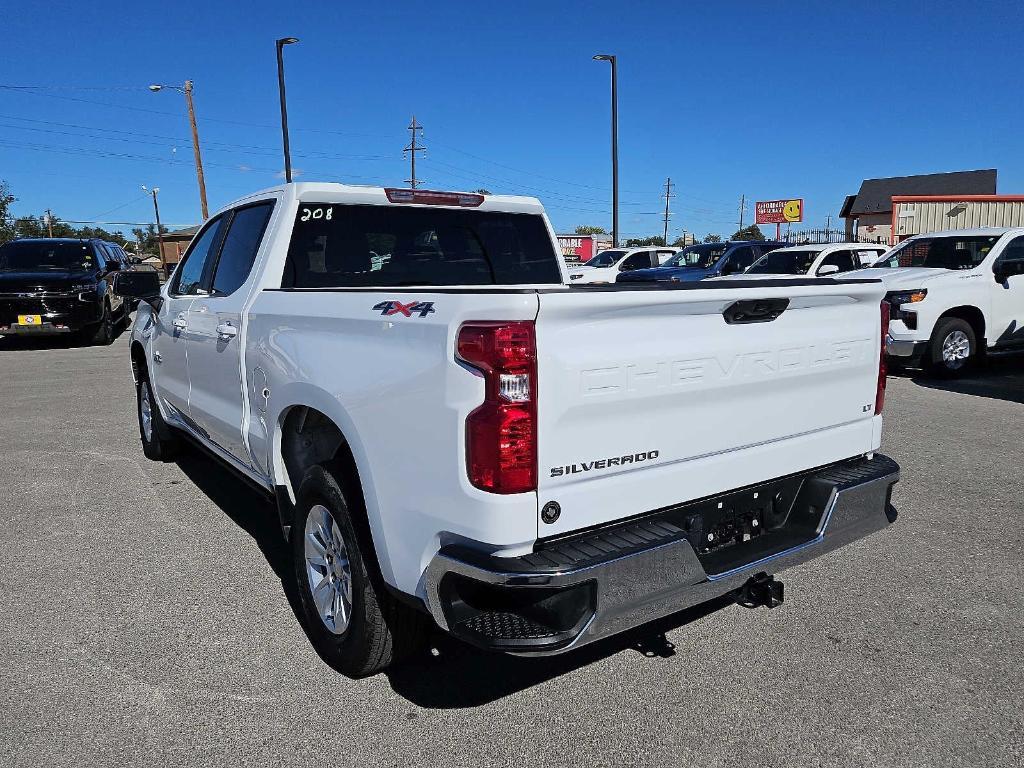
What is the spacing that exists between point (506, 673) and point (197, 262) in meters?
3.35

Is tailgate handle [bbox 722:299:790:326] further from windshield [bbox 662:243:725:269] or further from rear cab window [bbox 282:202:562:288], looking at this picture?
windshield [bbox 662:243:725:269]

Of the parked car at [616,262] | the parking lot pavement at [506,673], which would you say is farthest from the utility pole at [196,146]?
the parking lot pavement at [506,673]

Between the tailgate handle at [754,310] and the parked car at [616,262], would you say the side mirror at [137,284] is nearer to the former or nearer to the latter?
the tailgate handle at [754,310]

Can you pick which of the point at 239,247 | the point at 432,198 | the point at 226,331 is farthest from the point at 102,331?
the point at 432,198

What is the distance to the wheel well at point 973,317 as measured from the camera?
10062mm

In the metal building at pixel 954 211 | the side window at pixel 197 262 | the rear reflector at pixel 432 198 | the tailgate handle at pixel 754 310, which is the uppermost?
the metal building at pixel 954 211

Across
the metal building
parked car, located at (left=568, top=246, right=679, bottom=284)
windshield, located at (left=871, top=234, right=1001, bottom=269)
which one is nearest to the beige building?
the metal building

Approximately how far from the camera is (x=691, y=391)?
8.55ft

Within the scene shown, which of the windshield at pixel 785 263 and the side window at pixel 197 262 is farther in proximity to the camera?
the windshield at pixel 785 263

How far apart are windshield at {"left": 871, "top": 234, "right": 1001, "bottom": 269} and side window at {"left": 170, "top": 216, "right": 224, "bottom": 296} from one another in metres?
9.60

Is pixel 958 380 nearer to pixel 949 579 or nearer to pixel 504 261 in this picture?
pixel 949 579

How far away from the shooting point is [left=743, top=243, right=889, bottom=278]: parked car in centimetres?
1454

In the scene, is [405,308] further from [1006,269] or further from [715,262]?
[715,262]

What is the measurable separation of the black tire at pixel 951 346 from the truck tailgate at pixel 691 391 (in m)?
7.65
